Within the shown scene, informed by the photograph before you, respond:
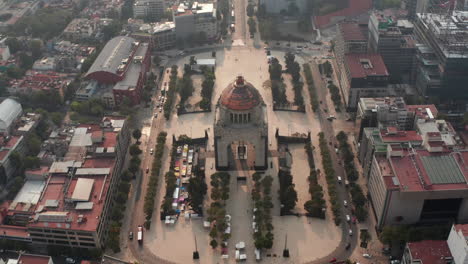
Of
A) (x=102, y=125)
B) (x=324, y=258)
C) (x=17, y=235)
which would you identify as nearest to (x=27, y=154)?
(x=102, y=125)

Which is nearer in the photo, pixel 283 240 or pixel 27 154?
pixel 283 240

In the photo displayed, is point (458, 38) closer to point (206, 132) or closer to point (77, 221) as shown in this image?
point (206, 132)

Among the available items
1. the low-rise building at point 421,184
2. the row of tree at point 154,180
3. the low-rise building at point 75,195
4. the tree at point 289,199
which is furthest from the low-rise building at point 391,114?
the low-rise building at point 75,195

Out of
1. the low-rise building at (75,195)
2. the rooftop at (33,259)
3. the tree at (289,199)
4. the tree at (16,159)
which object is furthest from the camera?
the tree at (16,159)

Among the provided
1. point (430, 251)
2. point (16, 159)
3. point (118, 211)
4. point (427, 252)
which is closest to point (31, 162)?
point (16, 159)

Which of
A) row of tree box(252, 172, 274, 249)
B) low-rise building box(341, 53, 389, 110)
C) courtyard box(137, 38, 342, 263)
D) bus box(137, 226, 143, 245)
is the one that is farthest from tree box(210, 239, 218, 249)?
low-rise building box(341, 53, 389, 110)

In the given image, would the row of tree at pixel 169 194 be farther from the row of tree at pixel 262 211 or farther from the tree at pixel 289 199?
the tree at pixel 289 199
